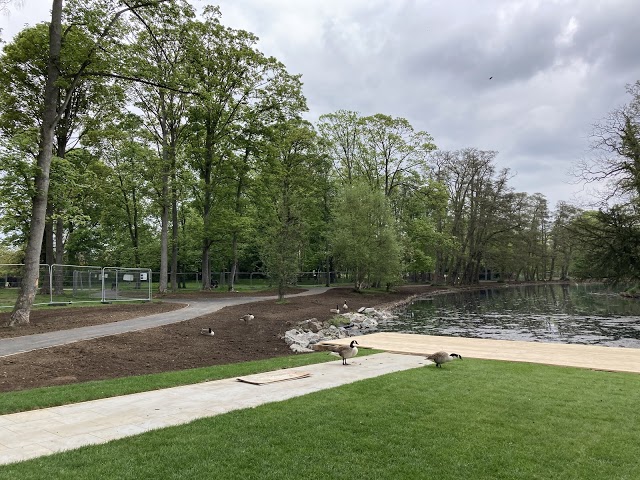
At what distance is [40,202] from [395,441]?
14493 mm

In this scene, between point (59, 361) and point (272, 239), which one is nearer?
point (59, 361)

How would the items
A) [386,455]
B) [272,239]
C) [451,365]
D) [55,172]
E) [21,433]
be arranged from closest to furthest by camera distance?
[386,455], [21,433], [451,365], [55,172], [272,239]

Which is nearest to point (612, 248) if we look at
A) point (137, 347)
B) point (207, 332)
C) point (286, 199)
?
point (207, 332)

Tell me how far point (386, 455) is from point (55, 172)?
1843 centimetres

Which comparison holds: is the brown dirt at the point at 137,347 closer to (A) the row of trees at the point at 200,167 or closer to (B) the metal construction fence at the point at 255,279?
(A) the row of trees at the point at 200,167

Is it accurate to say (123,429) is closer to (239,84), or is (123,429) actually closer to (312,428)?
(312,428)

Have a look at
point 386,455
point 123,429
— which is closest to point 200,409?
point 123,429

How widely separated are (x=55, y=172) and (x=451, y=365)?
1707cm

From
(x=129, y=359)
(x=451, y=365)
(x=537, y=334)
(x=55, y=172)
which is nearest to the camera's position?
(x=451, y=365)

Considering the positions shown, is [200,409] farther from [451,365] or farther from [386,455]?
[451,365]

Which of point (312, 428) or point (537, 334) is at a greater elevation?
point (312, 428)

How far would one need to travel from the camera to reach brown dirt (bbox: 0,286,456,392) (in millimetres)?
9648

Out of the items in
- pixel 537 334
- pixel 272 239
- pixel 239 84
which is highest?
pixel 239 84

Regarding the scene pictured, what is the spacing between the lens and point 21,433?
5.39 m
